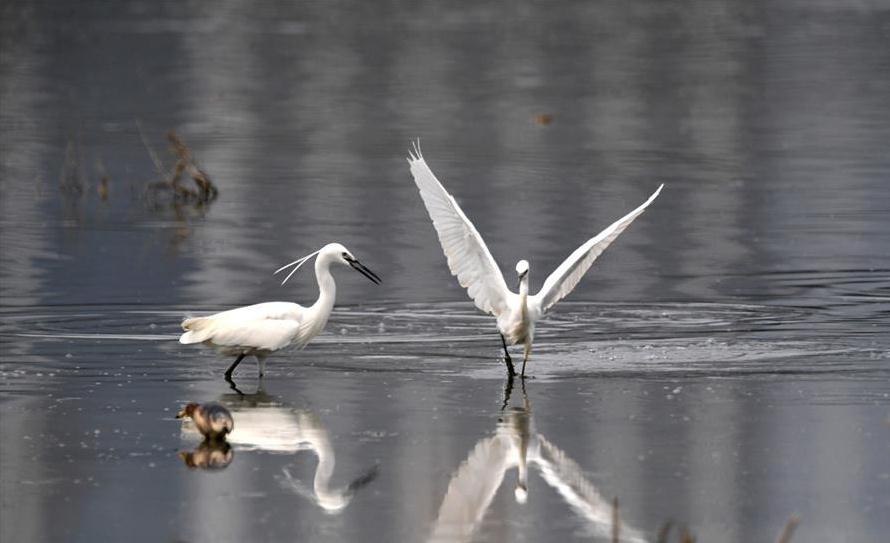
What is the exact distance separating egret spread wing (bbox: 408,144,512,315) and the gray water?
488mm

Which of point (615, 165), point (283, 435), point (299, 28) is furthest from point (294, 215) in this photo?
point (299, 28)

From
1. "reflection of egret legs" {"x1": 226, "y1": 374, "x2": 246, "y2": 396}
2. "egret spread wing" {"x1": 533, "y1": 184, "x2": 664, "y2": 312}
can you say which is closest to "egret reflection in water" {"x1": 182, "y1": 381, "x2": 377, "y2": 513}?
"reflection of egret legs" {"x1": 226, "y1": 374, "x2": 246, "y2": 396}

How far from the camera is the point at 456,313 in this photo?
15930 mm

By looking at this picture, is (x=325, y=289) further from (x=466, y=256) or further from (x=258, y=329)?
(x=466, y=256)

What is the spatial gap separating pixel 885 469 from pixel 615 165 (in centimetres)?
1662

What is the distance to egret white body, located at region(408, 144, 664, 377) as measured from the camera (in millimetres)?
13305

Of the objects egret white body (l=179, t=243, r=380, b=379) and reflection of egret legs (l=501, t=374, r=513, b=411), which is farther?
egret white body (l=179, t=243, r=380, b=379)

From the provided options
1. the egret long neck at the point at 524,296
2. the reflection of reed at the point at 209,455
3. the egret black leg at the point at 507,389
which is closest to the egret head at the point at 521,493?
the reflection of reed at the point at 209,455

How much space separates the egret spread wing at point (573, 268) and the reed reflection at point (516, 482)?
191cm

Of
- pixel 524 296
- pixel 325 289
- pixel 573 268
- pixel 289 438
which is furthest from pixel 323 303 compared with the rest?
pixel 289 438

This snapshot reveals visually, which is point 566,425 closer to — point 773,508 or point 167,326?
point 773,508

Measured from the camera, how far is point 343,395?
12.5m

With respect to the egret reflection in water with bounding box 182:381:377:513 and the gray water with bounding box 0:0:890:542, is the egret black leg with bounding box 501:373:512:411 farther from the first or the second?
the egret reflection in water with bounding box 182:381:377:513

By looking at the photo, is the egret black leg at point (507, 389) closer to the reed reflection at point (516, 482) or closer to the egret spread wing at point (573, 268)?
the reed reflection at point (516, 482)
